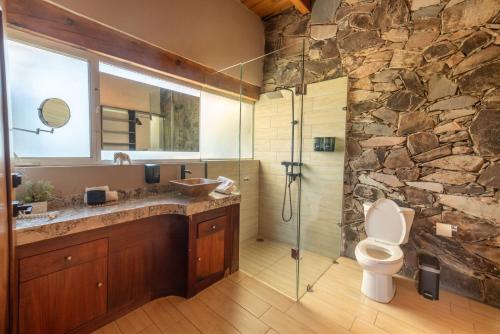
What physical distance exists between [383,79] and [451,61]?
0.55 m

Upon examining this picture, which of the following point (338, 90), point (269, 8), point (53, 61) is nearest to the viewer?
point (53, 61)

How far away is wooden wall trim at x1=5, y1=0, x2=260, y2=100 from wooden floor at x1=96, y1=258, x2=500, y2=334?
7.11 ft

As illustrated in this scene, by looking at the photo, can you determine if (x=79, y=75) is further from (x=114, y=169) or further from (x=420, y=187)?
(x=420, y=187)

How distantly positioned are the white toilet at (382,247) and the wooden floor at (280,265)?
54cm

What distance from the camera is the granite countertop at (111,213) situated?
1.24 meters

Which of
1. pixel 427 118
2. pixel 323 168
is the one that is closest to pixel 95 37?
pixel 323 168

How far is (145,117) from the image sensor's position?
7.33 feet

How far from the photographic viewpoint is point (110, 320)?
1630 millimetres

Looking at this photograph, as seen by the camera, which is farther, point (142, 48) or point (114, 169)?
point (142, 48)

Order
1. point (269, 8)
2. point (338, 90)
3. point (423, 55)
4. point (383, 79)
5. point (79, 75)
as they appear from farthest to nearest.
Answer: point (269, 8) < point (338, 90) < point (383, 79) < point (423, 55) < point (79, 75)

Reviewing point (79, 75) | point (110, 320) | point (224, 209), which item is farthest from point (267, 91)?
point (110, 320)

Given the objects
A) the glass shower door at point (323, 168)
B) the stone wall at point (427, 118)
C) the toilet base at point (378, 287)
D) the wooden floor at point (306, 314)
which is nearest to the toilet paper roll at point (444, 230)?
the stone wall at point (427, 118)

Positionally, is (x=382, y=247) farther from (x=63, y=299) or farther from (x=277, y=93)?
(x=63, y=299)

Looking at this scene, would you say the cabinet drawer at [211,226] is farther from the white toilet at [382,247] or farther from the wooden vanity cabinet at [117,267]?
the white toilet at [382,247]
